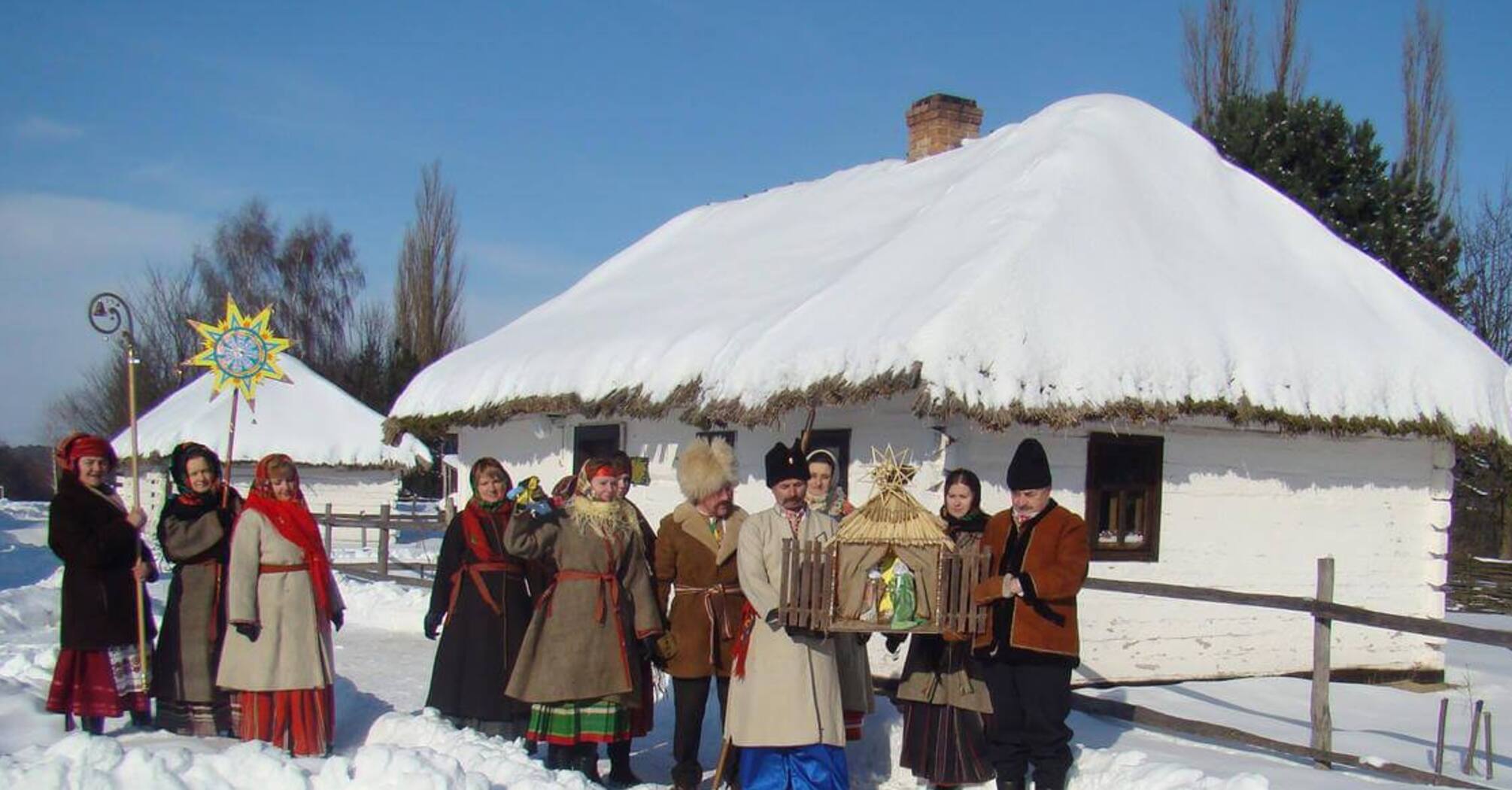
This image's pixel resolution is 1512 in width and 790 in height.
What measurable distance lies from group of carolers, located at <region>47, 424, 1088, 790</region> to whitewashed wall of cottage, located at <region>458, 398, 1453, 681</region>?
109 inches

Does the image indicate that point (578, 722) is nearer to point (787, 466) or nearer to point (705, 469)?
point (705, 469)

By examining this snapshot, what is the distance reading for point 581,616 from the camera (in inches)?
251

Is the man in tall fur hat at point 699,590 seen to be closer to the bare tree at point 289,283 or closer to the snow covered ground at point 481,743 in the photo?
the snow covered ground at point 481,743

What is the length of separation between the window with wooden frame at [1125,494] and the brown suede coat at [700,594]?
149 inches

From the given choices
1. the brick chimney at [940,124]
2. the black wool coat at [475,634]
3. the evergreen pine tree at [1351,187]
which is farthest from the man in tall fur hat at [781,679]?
the evergreen pine tree at [1351,187]

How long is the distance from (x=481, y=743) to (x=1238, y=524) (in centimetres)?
610

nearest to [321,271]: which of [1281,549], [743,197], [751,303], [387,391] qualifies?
[387,391]

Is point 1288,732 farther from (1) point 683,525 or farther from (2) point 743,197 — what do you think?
(2) point 743,197

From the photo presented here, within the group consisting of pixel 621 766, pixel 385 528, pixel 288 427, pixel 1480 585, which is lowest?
pixel 621 766

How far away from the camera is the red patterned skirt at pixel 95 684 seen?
6992 millimetres

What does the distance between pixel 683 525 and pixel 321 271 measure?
139 feet

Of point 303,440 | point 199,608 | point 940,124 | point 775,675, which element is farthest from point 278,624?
point 303,440

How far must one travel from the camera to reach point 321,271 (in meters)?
45.9

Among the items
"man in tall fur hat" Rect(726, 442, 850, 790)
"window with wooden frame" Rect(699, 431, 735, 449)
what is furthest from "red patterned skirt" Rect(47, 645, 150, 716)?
"window with wooden frame" Rect(699, 431, 735, 449)
